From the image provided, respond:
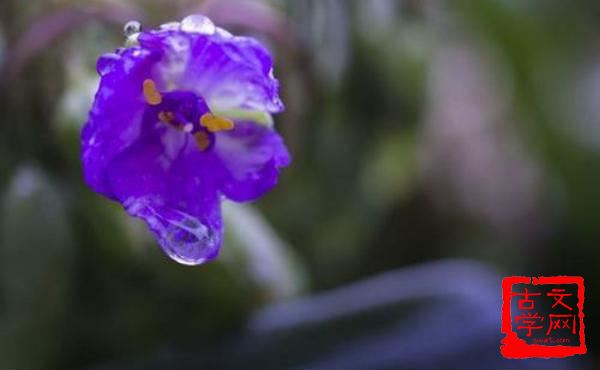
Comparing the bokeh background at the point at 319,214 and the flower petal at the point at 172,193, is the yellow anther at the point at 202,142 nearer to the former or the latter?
the flower petal at the point at 172,193

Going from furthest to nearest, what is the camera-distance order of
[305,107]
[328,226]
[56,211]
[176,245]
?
[328,226] < [305,107] < [56,211] < [176,245]

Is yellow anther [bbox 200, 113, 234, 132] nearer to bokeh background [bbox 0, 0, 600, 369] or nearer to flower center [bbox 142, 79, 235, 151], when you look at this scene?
flower center [bbox 142, 79, 235, 151]

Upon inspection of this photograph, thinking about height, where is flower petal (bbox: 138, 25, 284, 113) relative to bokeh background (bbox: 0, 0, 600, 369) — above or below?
below

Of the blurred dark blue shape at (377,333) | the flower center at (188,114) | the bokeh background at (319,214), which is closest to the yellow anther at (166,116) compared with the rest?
the flower center at (188,114)

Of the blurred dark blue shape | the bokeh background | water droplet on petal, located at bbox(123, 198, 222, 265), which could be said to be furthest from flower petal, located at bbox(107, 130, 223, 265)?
the blurred dark blue shape

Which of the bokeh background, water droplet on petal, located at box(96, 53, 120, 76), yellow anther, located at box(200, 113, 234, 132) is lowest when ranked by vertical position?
water droplet on petal, located at box(96, 53, 120, 76)

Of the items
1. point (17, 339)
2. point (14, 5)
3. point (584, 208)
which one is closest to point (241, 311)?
point (17, 339)

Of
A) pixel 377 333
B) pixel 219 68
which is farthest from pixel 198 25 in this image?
pixel 377 333

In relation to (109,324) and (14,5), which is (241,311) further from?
(14,5)
